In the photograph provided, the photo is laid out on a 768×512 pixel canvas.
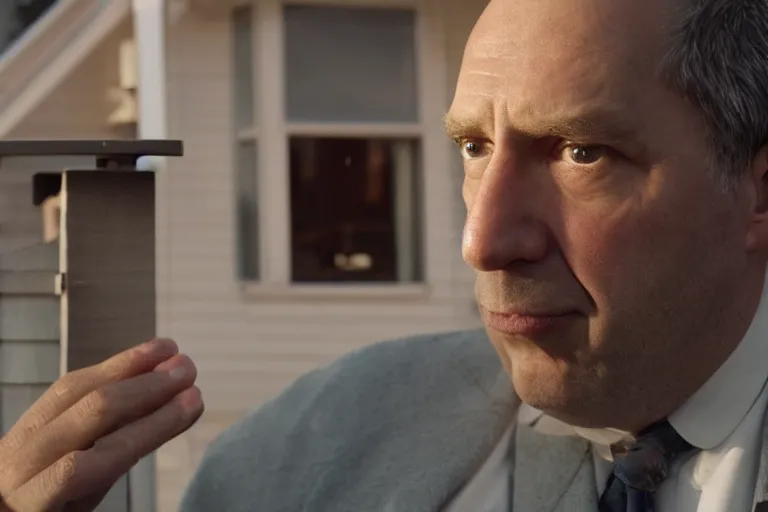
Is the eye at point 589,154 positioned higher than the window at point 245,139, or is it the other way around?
the window at point 245,139

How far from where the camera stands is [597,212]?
112cm

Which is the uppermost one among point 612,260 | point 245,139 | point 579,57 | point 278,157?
point 245,139

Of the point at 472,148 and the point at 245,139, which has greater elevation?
the point at 245,139

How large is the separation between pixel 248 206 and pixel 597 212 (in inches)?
186

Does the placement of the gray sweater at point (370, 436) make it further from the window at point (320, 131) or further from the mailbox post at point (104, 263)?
the window at point (320, 131)

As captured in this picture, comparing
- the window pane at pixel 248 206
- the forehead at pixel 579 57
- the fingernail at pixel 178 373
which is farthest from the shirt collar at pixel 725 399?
the window pane at pixel 248 206

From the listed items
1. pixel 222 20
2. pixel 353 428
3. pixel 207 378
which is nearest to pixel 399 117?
pixel 222 20

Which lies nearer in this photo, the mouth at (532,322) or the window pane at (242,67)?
the mouth at (532,322)

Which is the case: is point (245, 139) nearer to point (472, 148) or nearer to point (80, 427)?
point (472, 148)

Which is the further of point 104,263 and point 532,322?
point 104,263

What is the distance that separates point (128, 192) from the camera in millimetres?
1258

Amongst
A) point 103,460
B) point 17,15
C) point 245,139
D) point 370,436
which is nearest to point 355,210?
point 245,139

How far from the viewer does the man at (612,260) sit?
3.62 feet

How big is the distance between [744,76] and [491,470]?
0.59 m
